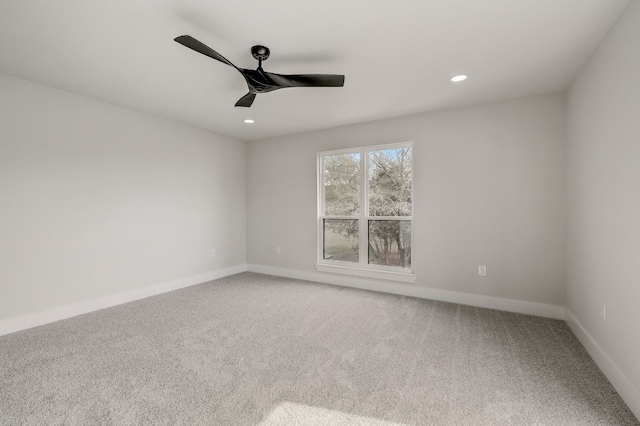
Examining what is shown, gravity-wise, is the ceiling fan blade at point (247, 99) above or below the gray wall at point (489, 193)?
above

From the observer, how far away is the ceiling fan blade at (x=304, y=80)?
2.27 meters

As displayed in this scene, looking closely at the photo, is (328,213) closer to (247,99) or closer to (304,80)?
(247,99)

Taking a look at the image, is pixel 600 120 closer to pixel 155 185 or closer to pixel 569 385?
pixel 569 385

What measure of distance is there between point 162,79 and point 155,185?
166 centimetres

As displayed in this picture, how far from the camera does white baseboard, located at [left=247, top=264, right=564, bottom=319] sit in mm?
3194

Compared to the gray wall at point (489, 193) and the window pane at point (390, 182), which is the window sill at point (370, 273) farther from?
the window pane at point (390, 182)

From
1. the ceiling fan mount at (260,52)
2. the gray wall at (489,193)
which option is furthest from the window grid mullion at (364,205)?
the ceiling fan mount at (260,52)

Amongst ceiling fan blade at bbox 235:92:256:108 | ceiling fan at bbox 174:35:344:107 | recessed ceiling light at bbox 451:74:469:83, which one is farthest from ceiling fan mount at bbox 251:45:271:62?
recessed ceiling light at bbox 451:74:469:83

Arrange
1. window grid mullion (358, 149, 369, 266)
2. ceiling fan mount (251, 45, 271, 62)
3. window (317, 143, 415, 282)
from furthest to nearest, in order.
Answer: window grid mullion (358, 149, 369, 266) → window (317, 143, 415, 282) → ceiling fan mount (251, 45, 271, 62)

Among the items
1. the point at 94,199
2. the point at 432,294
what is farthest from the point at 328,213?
the point at 94,199

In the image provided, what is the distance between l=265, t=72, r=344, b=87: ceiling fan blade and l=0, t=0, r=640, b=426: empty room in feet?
0.06

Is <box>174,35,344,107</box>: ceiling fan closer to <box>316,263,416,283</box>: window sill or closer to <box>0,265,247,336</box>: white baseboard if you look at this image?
<box>316,263,416,283</box>: window sill

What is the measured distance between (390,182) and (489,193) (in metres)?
1.24

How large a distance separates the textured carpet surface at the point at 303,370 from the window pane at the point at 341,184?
167 centimetres
